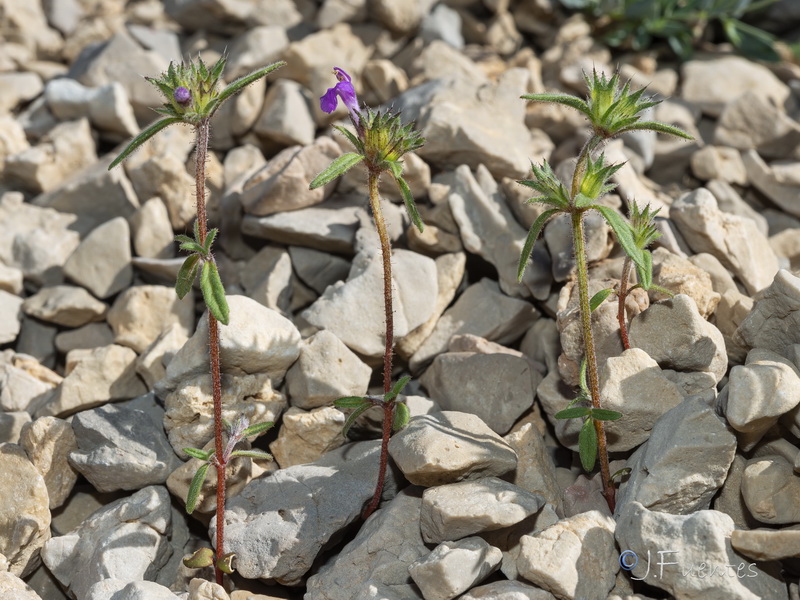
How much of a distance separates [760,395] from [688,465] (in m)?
0.45

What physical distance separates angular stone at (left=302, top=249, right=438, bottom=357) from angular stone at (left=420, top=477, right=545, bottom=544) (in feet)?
4.02

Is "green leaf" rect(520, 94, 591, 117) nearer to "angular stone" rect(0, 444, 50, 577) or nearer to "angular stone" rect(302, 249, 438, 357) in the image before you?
"angular stone" rect(302, 249, 438, 357)

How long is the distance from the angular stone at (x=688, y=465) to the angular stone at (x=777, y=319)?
0.61 m

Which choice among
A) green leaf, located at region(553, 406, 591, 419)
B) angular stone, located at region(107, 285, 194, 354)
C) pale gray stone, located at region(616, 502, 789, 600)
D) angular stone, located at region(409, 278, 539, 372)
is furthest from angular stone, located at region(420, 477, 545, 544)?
angular stone, located at region(107, 285, 194, 354)

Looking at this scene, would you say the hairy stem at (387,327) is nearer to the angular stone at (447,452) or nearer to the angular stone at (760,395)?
the angular stone at (447,452)

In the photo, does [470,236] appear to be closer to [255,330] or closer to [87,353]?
[255,330]

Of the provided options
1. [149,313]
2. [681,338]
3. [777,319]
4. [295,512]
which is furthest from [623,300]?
[149,313]

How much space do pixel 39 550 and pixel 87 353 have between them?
146 centimetres

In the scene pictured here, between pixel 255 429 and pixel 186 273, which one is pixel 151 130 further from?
pixel 255 429

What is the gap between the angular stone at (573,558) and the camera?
3.54 meters

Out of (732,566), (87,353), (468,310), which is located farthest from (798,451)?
(87,353)

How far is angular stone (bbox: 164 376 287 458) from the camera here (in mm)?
4484

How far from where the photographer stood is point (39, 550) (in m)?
4.29

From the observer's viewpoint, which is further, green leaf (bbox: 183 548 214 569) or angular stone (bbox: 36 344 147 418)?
angular stone (bbox: 36 344 147 418)
